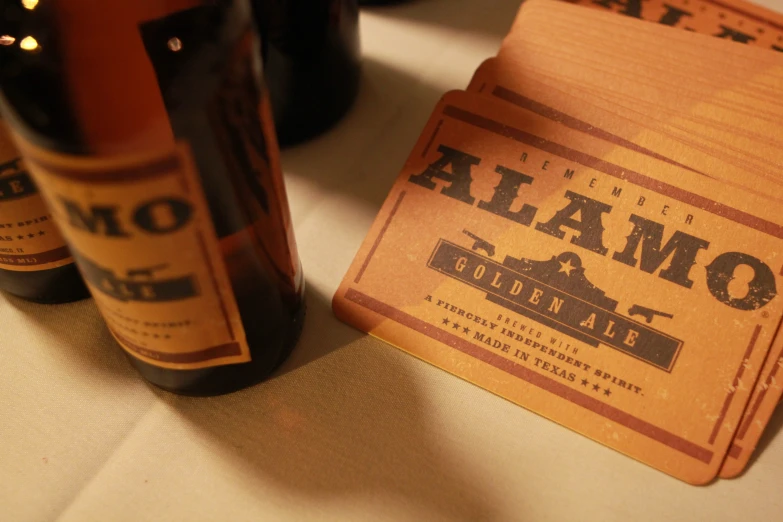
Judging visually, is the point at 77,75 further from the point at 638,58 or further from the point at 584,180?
the point at 638,58

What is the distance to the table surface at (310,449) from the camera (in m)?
0.34

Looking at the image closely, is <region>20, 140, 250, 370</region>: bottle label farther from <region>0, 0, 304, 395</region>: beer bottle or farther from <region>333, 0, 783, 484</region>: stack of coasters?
<region>333, 0, 783, 484</region>: stack of coasters

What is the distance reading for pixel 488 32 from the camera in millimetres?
581

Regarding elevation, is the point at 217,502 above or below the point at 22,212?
below

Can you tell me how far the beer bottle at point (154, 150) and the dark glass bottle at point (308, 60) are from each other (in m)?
0.13

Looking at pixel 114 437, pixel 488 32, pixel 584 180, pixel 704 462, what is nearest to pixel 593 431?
pixel 704 462

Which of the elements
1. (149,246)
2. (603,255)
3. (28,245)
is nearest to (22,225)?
(28,245)

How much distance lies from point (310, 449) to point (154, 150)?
197 mm

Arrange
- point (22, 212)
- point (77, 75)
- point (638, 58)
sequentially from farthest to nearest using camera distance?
point (638, 58) < point (22, 212) < point (77, 75)

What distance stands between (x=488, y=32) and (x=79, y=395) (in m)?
0.46

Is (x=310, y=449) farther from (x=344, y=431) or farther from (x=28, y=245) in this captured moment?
(x=28, y=245)

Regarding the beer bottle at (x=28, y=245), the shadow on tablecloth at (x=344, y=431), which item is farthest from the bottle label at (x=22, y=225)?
the shadow on tablecloth at (x=344, y=431)

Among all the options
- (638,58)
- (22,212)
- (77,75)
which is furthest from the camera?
(638,58)

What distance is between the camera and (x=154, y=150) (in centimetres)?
24
